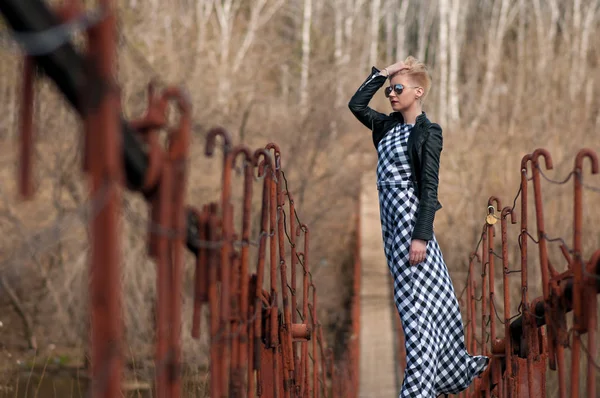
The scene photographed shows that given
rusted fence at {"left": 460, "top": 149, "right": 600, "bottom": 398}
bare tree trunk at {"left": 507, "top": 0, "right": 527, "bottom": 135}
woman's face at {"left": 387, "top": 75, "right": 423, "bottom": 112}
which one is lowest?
rusted fence at {"left": 460, "top": 149, "right": 600, "bottom": 398}

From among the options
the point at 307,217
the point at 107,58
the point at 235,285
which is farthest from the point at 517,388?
the point at 307,217

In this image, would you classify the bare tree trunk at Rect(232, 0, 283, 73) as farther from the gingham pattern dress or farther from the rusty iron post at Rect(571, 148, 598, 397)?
the rusty iron post at Rect(571, 148, 598, 397)

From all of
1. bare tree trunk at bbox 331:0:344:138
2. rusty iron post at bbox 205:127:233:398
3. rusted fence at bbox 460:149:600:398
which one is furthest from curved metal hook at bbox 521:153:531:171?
bare tree trunk at bbox 331:0:344:138

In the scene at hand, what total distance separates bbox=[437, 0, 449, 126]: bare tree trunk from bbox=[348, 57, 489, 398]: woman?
20717 mm

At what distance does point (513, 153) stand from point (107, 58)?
14952 mm

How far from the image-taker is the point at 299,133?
16781 mm

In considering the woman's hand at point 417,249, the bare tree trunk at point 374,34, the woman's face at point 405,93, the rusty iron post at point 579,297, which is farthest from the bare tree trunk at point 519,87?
the rusty iron post at point 579,297

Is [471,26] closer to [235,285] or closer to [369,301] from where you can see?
[369,301]

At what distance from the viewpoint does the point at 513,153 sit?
16219 mm

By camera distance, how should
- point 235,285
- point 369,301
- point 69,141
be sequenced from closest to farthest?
point 235,285 < point 69,141 < point 369,301

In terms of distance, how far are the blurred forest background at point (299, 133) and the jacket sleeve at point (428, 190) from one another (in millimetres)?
2719

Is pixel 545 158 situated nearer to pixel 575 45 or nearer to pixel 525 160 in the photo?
pixel 525 160

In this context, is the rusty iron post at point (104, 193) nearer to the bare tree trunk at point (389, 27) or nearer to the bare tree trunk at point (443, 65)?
the bare tree trunk at point (443, 65)

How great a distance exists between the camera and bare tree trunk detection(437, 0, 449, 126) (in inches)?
1038
